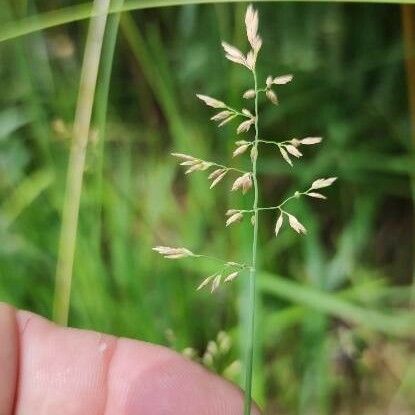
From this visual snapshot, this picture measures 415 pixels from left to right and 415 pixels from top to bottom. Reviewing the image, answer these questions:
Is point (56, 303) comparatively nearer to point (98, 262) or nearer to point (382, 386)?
point (98, 262)

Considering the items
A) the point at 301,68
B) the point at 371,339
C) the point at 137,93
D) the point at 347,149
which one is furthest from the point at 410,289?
the point at 137,93

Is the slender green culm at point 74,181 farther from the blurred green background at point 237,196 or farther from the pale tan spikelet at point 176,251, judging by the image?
the pale tan spikelet at point 176,251

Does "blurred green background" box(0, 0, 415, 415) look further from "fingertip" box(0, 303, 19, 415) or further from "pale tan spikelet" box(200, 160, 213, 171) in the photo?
"pale tan spikelet" box(200, 160, 213, 171)

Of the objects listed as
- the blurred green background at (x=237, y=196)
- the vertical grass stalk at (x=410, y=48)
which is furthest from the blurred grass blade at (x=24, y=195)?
the vertical grass stalk at (x=410, y=48)

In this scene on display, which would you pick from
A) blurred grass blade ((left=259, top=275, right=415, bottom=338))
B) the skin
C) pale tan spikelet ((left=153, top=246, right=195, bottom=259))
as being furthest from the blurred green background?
pale tan spikelet ((left=153, top=246, right=195, bottom=259))

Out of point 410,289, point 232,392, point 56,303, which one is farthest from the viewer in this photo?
point 410,289
